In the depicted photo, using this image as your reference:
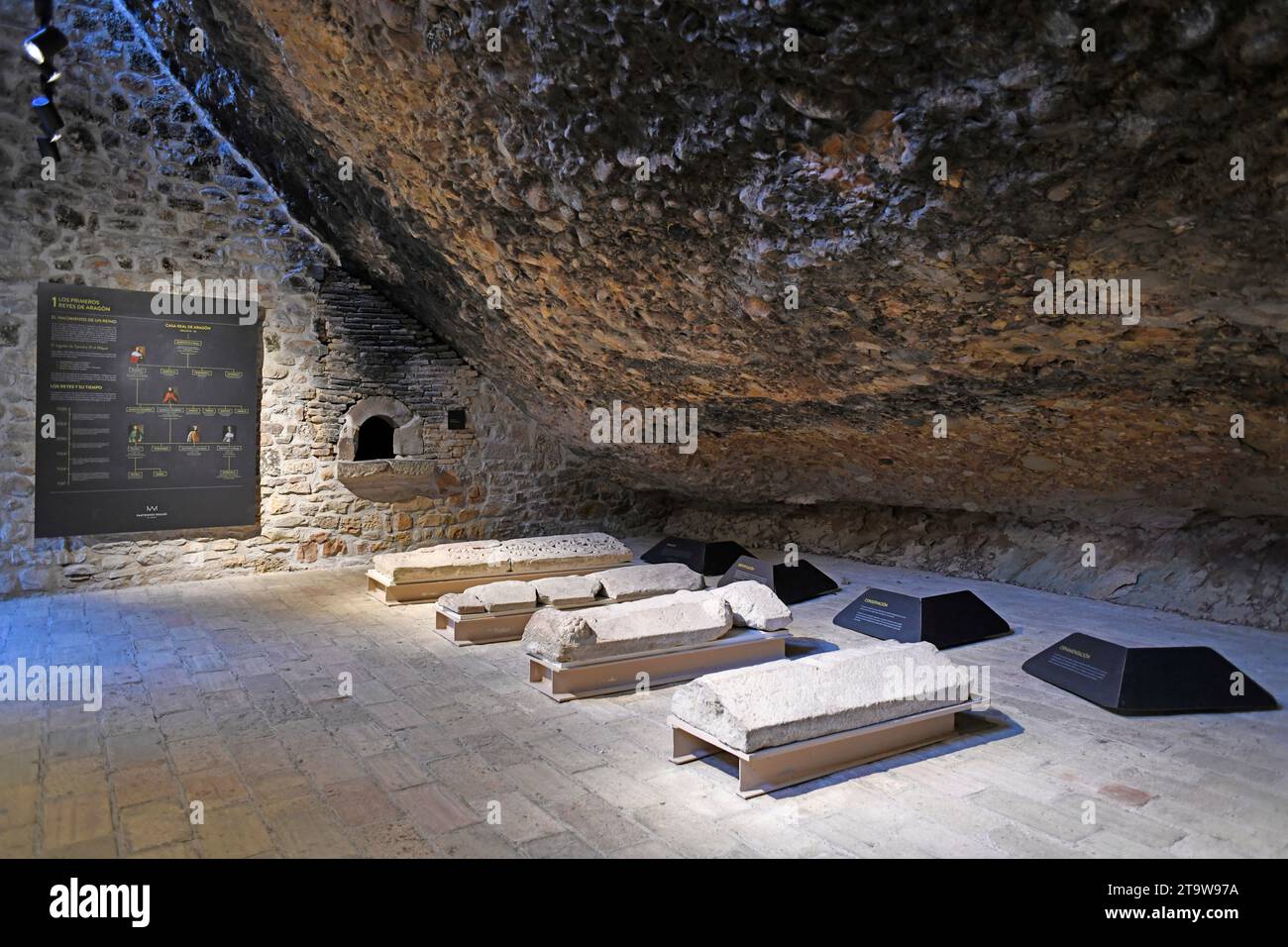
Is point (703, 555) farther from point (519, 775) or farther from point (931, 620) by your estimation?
point (519, 775)

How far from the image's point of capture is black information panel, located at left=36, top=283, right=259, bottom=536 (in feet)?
22.1

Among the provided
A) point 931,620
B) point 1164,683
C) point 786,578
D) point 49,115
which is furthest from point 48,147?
point 1164,683

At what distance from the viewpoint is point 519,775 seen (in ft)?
11.2

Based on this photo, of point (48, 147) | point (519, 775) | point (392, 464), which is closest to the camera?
point (519, 775)

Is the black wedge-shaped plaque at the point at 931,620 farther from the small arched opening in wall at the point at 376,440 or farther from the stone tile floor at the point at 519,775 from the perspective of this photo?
the small arched opening in wall at the point at 376,440

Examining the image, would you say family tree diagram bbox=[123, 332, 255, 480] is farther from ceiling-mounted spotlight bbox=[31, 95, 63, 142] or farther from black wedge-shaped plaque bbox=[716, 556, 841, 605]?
black wedge-shaped plaque bbox=[716, 556, 841, 605]

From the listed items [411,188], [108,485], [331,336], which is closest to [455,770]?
[411,188]

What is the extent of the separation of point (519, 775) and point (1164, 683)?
3.10m

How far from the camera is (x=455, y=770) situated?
3.46m

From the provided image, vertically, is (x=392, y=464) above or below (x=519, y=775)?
above

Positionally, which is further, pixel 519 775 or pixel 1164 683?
pixel 1164 683

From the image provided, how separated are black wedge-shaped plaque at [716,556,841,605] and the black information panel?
4442 mm

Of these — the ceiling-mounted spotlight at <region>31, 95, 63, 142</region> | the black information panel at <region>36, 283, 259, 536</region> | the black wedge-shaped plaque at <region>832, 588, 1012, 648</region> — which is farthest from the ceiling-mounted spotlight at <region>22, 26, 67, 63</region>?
the black wedge-shaped plaque at <region>832, 588, 1012, 648</region>

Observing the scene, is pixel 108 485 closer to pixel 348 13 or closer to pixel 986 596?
pixel 348 13
